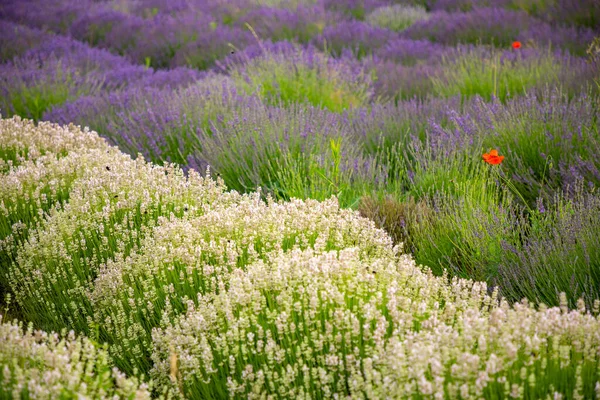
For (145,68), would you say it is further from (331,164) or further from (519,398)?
(519,398)

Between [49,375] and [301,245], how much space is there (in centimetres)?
135

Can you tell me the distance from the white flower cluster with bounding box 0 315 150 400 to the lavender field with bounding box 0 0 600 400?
0.01 m

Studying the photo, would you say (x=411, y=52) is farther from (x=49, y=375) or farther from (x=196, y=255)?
(x=49, y=375)

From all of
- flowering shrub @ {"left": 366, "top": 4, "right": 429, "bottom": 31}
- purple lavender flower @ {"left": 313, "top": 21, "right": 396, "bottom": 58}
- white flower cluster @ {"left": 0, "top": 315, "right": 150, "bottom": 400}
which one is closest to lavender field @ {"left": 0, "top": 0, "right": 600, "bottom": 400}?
white flower cluster @ {"left": 0, "top": 315, "right": 150, "bottom": 400}

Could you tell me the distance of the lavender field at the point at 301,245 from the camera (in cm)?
181

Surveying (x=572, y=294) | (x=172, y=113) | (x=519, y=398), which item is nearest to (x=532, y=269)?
(x=572, y=294)

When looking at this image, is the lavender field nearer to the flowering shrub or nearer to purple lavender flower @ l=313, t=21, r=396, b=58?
purple lavender flower @ l=313, t=21, r=396, b=58

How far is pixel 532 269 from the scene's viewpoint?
2.76 m

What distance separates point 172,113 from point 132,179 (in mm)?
1705

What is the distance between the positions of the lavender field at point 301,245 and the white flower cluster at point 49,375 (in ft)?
0.03

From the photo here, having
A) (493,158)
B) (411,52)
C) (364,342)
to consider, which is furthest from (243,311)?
(411,52)

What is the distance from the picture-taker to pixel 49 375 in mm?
1657

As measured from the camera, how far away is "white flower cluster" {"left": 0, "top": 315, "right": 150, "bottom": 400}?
1644 mm

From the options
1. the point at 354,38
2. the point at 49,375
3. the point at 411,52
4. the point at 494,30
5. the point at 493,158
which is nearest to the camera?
the point at 49,375
